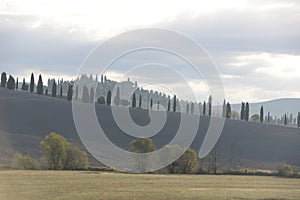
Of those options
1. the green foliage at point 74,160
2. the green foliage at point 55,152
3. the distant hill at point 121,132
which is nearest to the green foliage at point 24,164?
the green foliage at point 55,152

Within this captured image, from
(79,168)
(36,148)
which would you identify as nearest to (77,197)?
(79,168)

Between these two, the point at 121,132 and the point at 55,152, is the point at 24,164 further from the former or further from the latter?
the point at 121,132

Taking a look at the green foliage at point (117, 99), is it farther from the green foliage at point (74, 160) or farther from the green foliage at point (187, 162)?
the green foliage at point (74, 160)

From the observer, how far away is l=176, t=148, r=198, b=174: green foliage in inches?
3583

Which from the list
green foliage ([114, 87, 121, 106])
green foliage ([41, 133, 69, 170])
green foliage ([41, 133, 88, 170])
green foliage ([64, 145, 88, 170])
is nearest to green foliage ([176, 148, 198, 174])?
green foliage ([64, 145, 88, 170])

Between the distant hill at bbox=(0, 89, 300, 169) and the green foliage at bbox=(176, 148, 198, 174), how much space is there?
38834 millimetres

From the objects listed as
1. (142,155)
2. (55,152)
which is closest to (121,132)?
(142,155)

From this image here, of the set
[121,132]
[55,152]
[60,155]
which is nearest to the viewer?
[55,152]

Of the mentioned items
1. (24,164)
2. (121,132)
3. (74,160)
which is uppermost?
(121,132)

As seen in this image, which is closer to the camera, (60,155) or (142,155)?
(60,155)

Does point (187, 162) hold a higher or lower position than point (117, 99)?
lower

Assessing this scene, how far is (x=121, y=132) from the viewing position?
153 metres

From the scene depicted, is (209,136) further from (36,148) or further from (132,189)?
(132,189)

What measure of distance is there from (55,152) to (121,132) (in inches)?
2546
